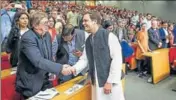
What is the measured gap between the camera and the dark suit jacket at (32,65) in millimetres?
2502

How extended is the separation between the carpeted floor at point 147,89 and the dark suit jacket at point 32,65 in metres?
2.40

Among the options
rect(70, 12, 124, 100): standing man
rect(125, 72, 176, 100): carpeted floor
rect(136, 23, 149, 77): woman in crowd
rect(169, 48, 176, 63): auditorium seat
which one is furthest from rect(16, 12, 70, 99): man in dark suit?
rect(169, 48, 176, 63): auditorium seat

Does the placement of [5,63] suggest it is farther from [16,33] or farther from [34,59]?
[34,59]

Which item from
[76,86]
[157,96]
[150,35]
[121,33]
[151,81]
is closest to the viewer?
[76,86]

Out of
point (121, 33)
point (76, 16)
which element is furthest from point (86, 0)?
point (121, 33)

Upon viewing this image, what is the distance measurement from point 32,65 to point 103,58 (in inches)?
26.9

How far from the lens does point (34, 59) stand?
8.14 ft

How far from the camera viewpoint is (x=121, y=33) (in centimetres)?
689

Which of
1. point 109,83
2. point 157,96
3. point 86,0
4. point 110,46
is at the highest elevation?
point 86,0

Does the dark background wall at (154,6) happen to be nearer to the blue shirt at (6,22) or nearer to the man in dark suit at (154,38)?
the man in dark suit at (154,38)

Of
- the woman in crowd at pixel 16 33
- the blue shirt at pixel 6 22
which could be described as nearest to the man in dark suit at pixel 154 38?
the blue shirt at pixel 6 22

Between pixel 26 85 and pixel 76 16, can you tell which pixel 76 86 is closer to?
pixel 26 85

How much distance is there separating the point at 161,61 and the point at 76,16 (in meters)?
4.58

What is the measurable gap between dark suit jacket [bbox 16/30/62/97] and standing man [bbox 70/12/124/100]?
0.37 metres
